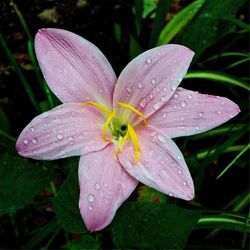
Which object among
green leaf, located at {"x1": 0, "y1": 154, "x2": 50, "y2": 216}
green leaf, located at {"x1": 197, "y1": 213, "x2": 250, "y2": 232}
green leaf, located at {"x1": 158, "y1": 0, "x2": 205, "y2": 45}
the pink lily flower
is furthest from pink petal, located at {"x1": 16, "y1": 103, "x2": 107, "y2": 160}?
green leaf, located at {"x1": 158, "y1": 0, "x2": 205, "y2": 45}

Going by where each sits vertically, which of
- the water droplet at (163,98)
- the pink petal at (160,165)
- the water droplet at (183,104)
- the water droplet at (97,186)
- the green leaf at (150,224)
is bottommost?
the green leaf at (150,224)

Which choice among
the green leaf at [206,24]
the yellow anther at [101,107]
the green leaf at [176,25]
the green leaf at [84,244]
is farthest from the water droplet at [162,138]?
the green leaf at [176,25]

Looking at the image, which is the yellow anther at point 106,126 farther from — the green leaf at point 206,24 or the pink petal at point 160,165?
the green leaf at point 206,24

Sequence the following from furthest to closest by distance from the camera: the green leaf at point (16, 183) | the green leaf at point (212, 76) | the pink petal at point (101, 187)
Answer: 1. the green leaf at point (212, 76)
2. the green leaf at point (16, 183)
3. the pink petal at point (101, 187)

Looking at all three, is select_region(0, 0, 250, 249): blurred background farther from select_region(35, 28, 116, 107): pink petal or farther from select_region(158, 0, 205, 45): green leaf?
select_region(35, 28, 116, 107): pink petal

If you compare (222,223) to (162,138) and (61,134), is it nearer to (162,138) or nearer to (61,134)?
(162,138)

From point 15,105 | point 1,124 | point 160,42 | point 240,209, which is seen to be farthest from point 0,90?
point 240,209

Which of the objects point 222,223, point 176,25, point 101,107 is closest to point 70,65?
point 101,107

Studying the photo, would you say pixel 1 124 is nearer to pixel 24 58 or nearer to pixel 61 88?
pixel 24 58
